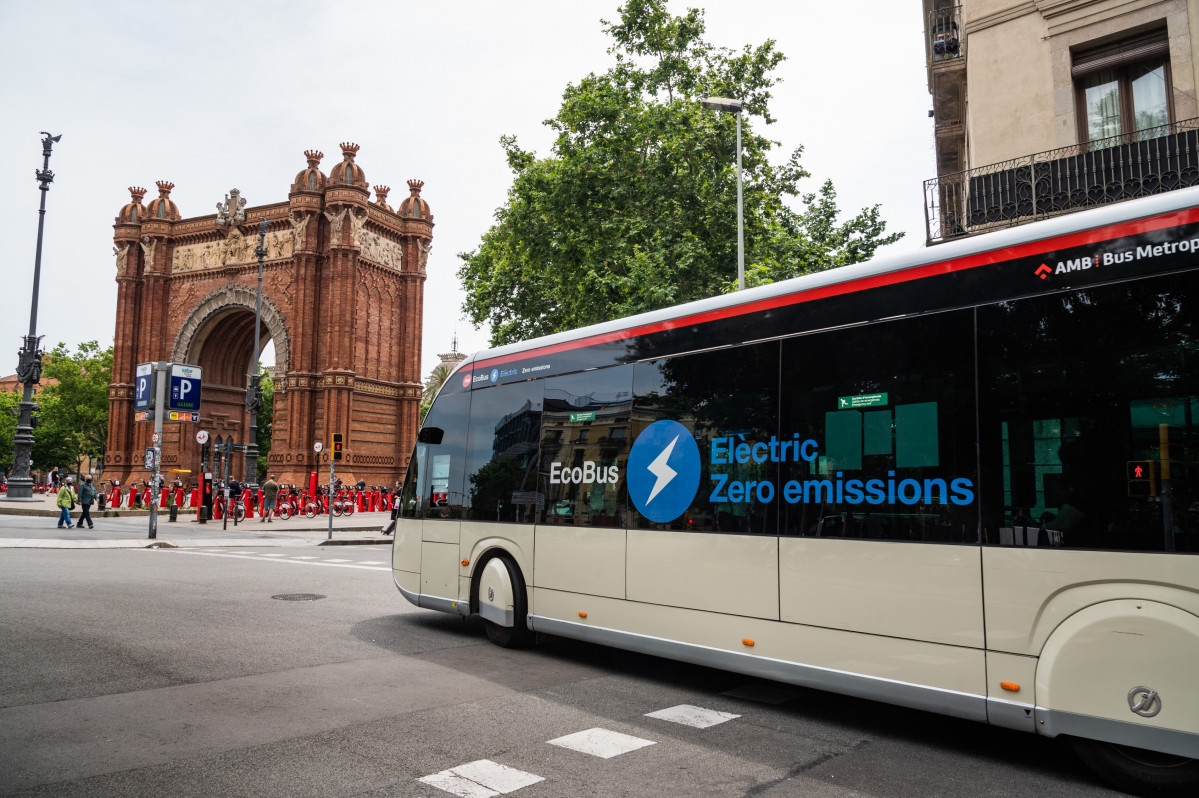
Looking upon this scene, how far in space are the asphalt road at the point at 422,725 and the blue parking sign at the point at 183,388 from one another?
1422 centimetres

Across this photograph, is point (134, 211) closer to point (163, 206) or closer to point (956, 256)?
point (163, 206)

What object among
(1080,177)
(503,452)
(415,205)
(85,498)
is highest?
(415,205)

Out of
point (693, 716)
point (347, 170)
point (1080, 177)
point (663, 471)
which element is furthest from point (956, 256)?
point (347, 170)

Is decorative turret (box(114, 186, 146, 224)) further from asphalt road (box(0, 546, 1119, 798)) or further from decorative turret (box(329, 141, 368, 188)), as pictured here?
asphalt road (box(0, 546, 1119, 798))

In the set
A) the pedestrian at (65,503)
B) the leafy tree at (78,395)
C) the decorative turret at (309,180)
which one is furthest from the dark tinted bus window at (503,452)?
the leafy tree at (78,395)

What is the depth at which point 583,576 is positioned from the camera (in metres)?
7.23

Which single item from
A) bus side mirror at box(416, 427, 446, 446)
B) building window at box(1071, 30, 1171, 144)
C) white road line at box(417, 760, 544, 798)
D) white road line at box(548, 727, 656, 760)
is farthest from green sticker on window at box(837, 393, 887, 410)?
building window at box(1071, 30, 1171, 144)

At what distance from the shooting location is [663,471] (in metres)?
6.57

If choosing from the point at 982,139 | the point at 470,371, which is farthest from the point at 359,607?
the point at 982,139

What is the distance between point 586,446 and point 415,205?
44083mm

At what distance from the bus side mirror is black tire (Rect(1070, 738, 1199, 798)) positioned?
669 cm

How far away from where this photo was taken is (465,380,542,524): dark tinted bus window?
802 cm

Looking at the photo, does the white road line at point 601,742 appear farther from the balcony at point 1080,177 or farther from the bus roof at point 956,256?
the balcony at point 1080,177

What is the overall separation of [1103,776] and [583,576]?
4037mm
